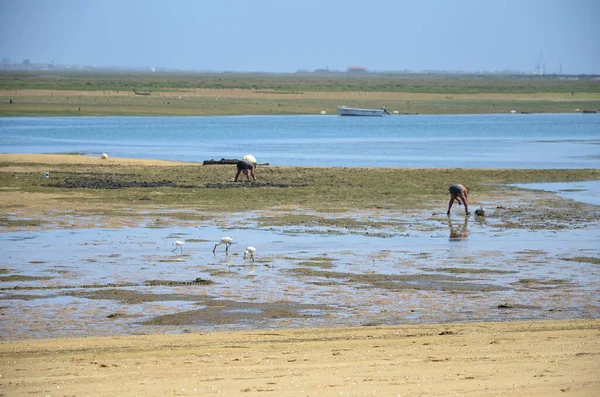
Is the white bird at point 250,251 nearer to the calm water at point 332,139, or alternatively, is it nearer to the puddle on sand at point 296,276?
the puddle on sand at point 296,276

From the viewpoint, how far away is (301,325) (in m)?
13.6

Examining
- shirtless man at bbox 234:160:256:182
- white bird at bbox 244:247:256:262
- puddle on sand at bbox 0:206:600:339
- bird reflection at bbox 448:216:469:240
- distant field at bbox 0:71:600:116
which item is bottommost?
puddle on sand at bbox 0:206:600:339

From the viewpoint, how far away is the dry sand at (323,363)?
30.7ft

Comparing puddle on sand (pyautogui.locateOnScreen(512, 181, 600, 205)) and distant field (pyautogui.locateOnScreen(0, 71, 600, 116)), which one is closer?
puddle on sand (pyautogui.locateOnScreen(512, 181, 600, 205))

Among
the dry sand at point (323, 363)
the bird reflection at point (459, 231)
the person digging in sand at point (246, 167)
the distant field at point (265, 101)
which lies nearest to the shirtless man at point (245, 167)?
the person digging in sand at point (246, 167)

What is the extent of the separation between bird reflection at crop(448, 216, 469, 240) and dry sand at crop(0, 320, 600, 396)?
868 centimetres

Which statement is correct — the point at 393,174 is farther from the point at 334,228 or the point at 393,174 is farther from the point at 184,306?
the point at 184,306

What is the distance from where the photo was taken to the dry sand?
935 cm

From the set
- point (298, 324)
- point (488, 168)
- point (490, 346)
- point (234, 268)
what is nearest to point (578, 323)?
point (490, 346)

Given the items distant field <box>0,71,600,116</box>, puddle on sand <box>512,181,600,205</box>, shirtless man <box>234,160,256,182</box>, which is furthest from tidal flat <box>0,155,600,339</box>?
distant field <box>0,71,600,116</box>

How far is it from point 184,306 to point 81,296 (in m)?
1.82

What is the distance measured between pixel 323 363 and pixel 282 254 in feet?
29.4

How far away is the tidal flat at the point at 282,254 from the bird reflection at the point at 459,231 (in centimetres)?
2

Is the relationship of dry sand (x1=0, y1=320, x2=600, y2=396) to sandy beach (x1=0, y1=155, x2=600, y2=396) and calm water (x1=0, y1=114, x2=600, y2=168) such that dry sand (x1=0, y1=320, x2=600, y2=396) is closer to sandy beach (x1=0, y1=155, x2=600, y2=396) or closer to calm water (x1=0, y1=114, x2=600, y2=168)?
Result: sandy beach (x1=0, y1=155, x2=600, y2=396)
